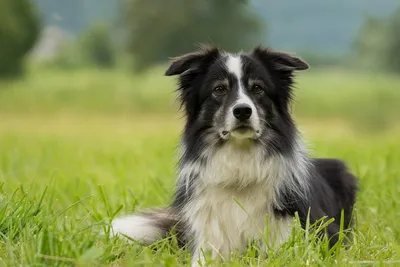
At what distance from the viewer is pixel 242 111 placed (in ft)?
13.6

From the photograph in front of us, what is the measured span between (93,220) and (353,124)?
12847 millimetres

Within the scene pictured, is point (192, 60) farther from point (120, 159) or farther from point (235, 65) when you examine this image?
point (120, 159)

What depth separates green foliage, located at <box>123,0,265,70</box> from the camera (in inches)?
648

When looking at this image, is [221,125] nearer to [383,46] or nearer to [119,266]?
[119,266]

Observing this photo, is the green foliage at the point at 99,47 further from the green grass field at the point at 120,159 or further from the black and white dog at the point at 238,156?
the black and white dog at the point at 238,156

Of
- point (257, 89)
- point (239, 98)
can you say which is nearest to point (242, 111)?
point (239, 98)

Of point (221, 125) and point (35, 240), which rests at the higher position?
point (221, 125)

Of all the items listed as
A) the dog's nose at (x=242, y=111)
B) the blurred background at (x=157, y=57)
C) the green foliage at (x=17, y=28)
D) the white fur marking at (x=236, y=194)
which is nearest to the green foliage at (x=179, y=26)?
the blurred background at (x=157, y=57)

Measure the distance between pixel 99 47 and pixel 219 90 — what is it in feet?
50.3

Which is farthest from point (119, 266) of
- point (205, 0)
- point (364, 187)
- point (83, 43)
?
point (83, 43)

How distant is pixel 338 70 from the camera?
19.1 m

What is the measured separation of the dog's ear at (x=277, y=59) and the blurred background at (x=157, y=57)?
9909mm

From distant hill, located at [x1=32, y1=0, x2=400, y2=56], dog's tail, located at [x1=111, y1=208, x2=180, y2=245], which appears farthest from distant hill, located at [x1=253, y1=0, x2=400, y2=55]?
dog's tail, located at [x1=111, y1=208, x2=180, y2=245]

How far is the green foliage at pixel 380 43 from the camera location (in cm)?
1822
